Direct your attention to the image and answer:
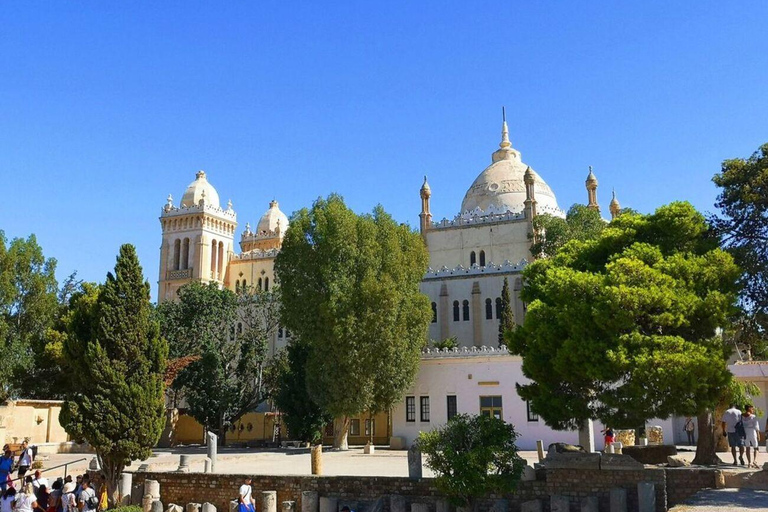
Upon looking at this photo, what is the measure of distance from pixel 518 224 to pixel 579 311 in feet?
109

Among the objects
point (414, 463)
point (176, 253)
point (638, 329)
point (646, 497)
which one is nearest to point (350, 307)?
point (414, 463)

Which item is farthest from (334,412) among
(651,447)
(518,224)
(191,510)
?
(518,224)

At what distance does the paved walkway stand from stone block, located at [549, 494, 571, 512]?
264cm

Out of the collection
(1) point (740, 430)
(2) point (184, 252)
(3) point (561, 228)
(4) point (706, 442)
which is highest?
(2) point (184, 252)

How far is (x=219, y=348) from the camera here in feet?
128

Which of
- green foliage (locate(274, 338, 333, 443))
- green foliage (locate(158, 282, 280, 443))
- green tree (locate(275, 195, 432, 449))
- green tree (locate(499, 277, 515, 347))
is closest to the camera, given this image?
green tree (locate(275, 195, 432, 449))

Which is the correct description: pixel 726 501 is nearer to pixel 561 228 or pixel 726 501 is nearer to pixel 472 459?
pixel 472 459

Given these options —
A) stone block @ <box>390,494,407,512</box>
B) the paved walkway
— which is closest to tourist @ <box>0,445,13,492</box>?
stone block @ <box>390,494,407,512</box>

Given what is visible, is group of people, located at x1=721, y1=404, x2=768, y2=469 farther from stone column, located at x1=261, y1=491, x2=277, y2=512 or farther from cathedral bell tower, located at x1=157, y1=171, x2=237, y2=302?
cathedral bell tower, located at x1=157, y1=171, x2=237, y2=302

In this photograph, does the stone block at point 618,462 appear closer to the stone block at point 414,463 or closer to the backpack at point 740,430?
the backpack at point 740,430

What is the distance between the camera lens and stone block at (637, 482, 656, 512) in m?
14.8

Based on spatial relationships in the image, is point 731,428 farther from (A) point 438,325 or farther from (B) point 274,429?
(A) point 438,325

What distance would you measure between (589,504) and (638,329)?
164 inches

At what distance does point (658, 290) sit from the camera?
658 inches
